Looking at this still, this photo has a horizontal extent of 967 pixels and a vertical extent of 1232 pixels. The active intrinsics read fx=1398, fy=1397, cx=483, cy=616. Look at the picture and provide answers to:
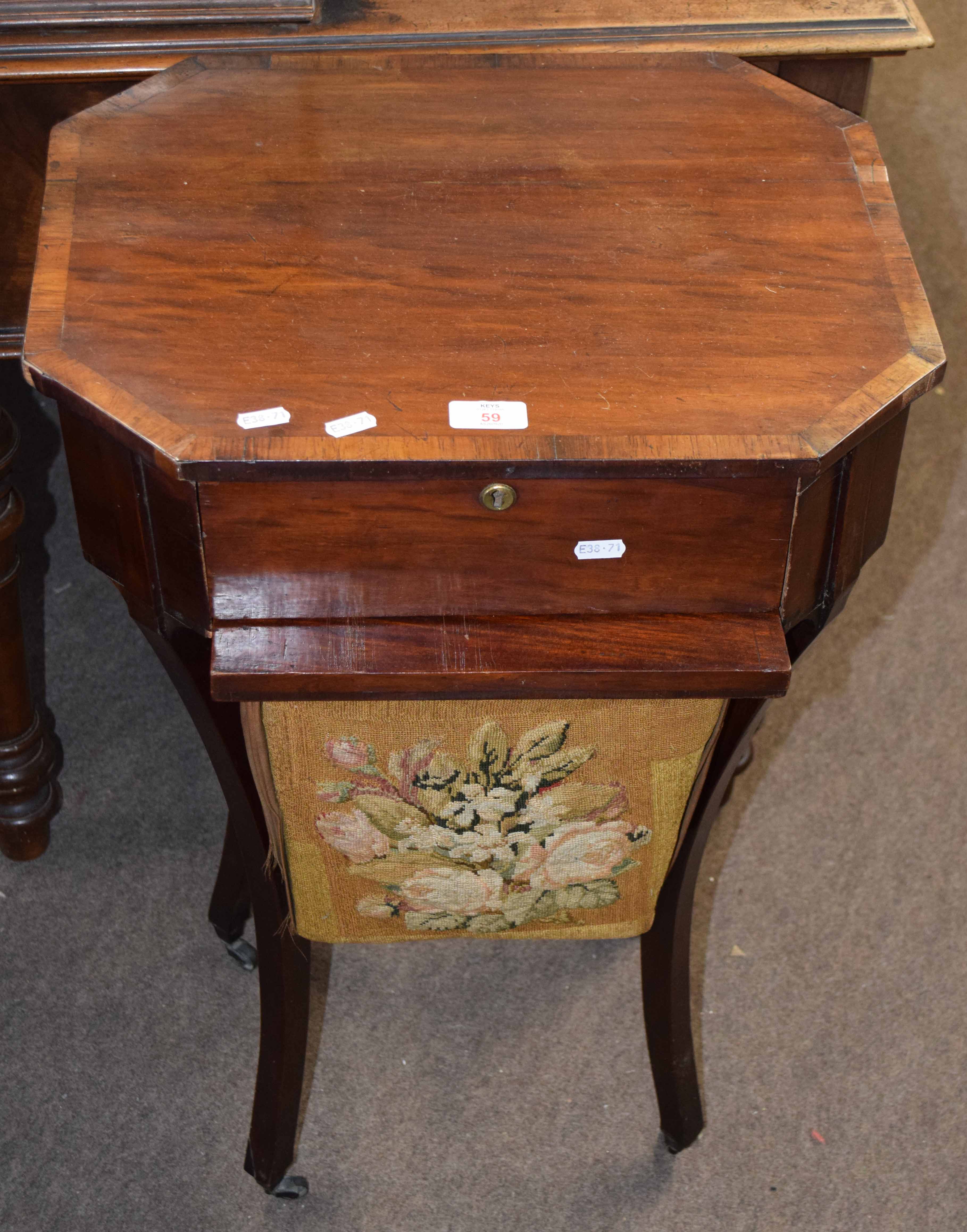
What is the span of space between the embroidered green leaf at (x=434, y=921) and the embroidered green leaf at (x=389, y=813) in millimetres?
121

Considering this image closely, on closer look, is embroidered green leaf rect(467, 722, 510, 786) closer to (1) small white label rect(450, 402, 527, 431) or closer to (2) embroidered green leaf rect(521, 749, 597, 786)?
(2) embroidered green leaf rect(521, 749, 597, 786)

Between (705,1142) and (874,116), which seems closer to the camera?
(705,1142)

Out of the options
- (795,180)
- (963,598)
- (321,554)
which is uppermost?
(795,180)

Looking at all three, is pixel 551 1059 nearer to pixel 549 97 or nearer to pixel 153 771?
pixel 153 771

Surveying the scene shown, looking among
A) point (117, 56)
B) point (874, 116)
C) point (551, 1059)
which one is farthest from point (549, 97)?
point (874, 116)

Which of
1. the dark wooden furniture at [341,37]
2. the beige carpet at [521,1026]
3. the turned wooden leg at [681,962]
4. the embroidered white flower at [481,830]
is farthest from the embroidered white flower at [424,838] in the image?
the dark wooden furniture at [341,37]

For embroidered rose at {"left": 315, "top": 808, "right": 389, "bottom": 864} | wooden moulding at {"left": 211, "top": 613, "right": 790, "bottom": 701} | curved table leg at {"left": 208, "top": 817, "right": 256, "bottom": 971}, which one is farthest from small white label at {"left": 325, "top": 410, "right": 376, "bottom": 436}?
curved table leg at {"left": 208, "top": 817, "right": 256, "bottom": 971}

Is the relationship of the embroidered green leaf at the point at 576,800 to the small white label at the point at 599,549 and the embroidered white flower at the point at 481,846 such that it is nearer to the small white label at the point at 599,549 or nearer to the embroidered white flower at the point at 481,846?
the embroidered white flower at the point at 481,846

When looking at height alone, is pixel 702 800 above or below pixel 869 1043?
above

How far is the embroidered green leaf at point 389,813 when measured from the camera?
111cm

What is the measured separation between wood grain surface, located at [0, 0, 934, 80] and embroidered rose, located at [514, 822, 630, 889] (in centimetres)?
67

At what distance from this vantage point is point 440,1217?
4.61 ft

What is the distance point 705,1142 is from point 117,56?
47.0 inches

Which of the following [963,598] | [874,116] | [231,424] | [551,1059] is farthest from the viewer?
[874,116]
